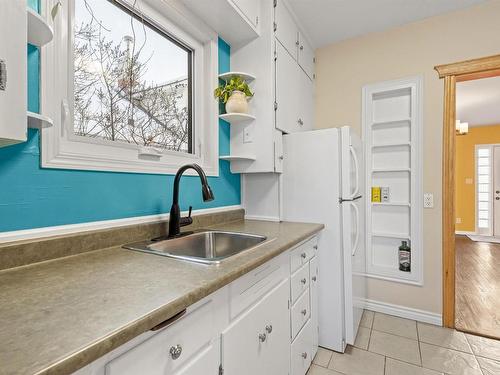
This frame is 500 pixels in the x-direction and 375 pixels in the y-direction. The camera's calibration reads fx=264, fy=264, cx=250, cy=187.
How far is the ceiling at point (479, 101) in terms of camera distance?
139 inches

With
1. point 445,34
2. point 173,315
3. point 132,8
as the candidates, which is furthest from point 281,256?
point 445,34

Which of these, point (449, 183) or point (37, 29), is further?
point (449, 183)

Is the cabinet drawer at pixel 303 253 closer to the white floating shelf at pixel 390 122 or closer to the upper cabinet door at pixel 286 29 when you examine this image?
the white floating shelf at pixel 390 122

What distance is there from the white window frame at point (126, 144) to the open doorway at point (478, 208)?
2.58 m

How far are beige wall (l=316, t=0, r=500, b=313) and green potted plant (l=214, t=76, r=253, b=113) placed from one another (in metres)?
1.24

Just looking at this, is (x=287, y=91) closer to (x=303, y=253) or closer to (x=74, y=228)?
(x=303, y=253)

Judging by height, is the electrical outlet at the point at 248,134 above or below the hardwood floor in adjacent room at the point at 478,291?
above

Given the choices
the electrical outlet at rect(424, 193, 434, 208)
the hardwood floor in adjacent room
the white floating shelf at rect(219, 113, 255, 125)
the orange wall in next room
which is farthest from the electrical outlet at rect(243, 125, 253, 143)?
the orange wall in next room

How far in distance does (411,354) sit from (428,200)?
3.99 ft

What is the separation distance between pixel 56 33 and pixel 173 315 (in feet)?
3.72

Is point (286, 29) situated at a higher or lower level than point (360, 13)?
lower

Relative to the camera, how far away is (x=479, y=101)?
424cm

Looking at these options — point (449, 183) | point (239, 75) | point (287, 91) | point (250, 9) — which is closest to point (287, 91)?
point (287, 91)

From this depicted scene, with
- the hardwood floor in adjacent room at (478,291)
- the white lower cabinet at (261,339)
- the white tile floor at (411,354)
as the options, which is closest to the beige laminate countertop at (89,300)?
the white lower cabinet at (261,339)
